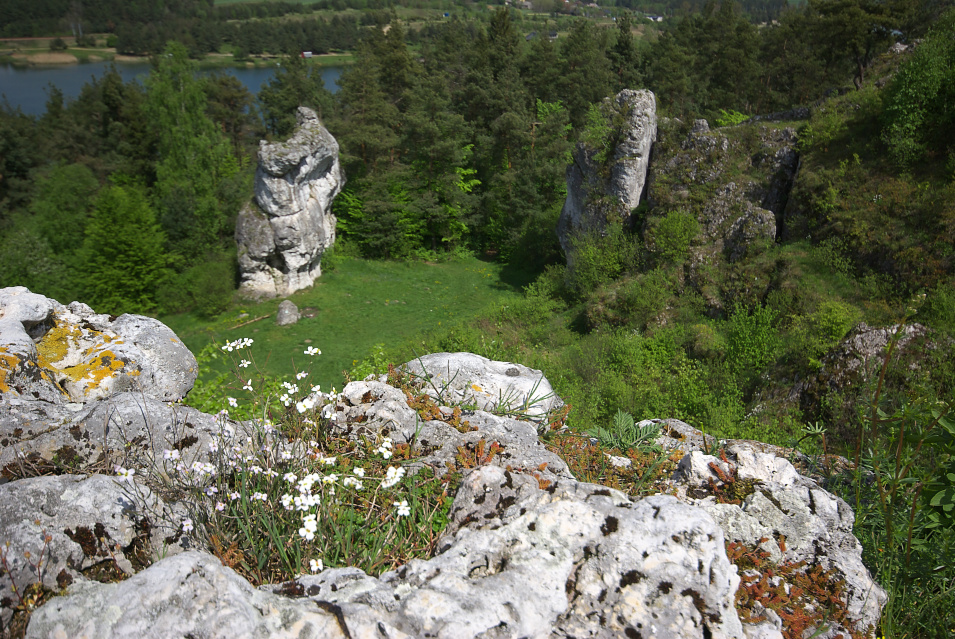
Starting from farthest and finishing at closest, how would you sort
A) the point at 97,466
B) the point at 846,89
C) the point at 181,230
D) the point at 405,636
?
the point at 181,230 → the point at 846,89 → the point at 97,466 → the point at 405,636

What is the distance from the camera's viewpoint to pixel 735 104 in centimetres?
3238

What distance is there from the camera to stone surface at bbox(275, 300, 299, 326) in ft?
80.8

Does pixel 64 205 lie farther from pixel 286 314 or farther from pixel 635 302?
pixel 635 302

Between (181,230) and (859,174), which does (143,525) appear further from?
(181,230)

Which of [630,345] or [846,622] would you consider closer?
[846,622]

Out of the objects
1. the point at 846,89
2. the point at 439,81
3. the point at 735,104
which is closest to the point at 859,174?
the point at 846,89

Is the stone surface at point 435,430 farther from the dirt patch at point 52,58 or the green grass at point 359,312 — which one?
the dirt patch at point 52,58

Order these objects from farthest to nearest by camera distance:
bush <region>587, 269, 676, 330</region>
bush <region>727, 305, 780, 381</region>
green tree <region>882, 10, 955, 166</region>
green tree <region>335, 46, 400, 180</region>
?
green tree <region>335, 46, 400, 180</region> → bush <region>587, 269, 676, 330</region> → green tree <region>882, 10, 955, 166</region> → bush <region>727, 305, 780, 381</region>

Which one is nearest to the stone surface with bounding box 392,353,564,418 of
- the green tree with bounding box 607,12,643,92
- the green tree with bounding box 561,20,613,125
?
the green tree with bounding box 561,20,613,125

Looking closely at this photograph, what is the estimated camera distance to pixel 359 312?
26094 mm

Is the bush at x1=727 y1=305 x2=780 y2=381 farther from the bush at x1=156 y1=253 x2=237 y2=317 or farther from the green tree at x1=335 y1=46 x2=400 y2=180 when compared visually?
the green tree at x1=335 y1=46 x2=400 y2=180

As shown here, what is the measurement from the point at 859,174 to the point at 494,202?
19585mm

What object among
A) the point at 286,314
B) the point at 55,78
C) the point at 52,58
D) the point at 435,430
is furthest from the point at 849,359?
the point at 52,58

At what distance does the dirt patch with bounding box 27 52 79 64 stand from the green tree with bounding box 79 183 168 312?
215 ft
